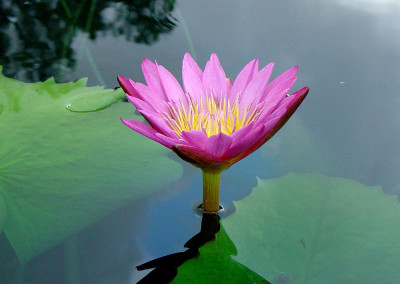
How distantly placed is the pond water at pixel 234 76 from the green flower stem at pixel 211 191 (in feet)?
0.12

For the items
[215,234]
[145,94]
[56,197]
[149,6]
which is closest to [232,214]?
[215,234]

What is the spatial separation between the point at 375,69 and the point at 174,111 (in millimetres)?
859

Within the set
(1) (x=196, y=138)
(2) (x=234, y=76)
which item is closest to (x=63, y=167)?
(1) (x=196, y=138)

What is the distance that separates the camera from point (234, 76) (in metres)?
1.49

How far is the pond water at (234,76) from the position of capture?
0.97m

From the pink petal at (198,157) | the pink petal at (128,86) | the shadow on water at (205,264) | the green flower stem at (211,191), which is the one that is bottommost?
the shadow on water at (205,264)

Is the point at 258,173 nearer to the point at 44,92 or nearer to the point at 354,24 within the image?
the point at 44,92

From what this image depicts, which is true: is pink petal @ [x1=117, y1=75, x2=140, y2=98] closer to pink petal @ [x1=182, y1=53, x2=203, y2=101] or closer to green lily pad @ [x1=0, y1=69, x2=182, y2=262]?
pink petal @ [x1=182, y1=53, x2=203, y2=101]

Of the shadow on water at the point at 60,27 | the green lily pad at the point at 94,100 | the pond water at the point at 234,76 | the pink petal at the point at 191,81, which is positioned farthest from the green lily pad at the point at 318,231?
the shadow on water at the point at 60,27

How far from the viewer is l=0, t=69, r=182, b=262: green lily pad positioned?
3.48 feet

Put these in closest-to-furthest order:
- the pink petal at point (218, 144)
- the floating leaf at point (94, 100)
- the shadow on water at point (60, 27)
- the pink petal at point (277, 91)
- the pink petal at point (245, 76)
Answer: the pink petal at point (218, 144)
the pink petal at point (277, 91)
the pink petal at point (245, 76)
the floating leaf at point (94, 100)
the shadow on water at point (60, 27)

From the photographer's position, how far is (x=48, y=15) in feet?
6.06

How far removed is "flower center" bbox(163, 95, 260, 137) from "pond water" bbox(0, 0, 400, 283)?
0.62 feet

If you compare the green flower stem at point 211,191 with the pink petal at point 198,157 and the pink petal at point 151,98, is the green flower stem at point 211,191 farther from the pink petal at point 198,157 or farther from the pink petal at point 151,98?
the pink petal at point 151,98
